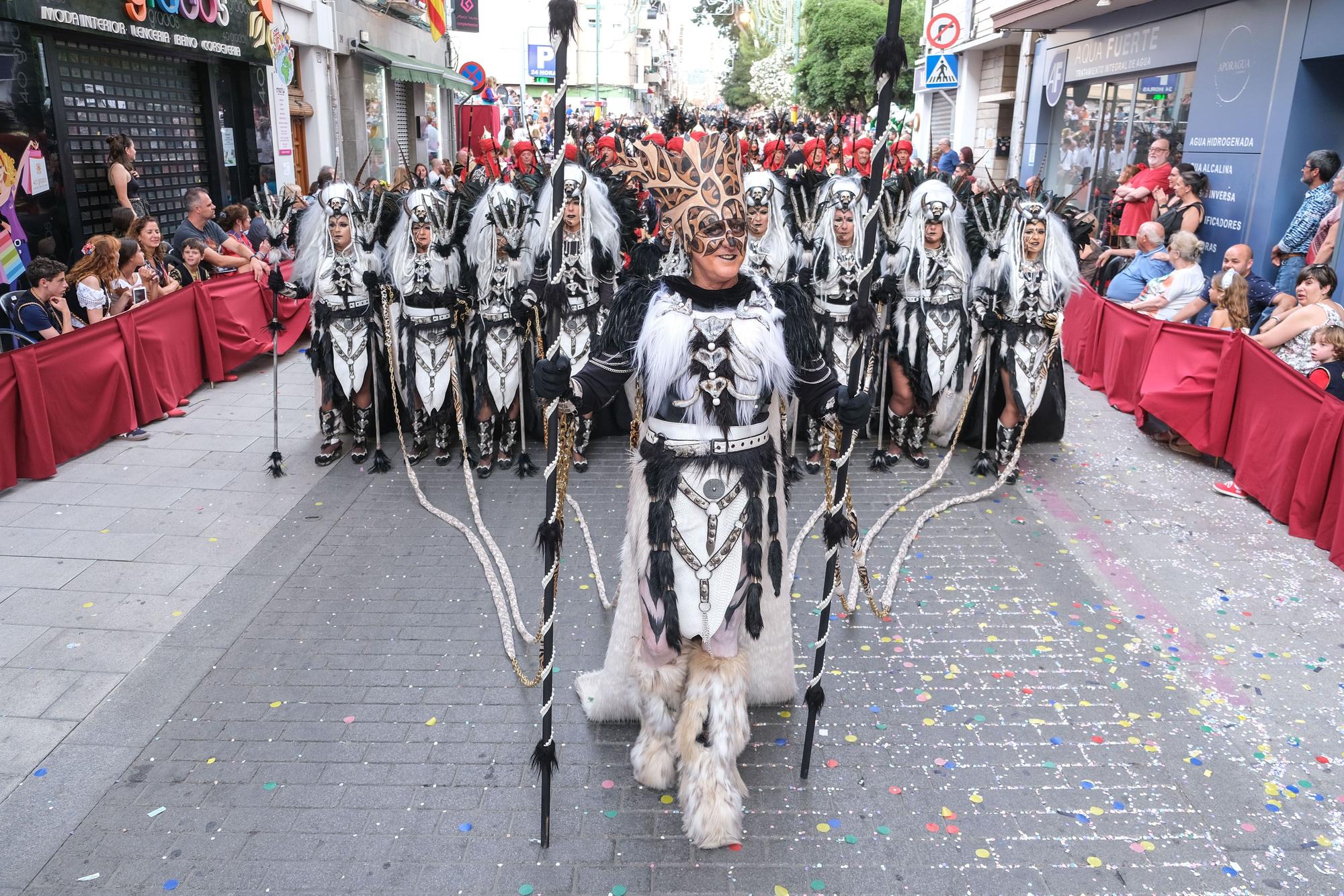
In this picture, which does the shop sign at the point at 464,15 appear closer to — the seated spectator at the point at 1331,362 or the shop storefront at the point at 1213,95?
the shop storefront at the point at 1213,95

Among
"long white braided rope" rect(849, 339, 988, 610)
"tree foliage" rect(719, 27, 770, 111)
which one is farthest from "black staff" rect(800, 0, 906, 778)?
"tree foliage" rect(719, 27, 770, 111)

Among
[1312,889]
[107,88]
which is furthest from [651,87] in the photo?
[1312,889]

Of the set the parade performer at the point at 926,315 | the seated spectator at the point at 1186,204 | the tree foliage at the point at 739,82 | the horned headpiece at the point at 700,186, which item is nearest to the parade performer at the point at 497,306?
the parade performer at the point at 926,315

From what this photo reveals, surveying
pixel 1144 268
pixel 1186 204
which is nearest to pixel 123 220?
pixel 1144 268

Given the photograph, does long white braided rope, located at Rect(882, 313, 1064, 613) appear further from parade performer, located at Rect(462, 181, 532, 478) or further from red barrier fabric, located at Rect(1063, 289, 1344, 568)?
parade performer, located at Rect(462, 181, 532, 478)

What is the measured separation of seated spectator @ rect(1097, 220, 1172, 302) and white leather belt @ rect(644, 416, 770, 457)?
7312 millimetres

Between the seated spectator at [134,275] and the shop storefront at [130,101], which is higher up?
the shop storefront at [130,101]

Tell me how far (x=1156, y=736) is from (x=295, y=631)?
13.7 ft

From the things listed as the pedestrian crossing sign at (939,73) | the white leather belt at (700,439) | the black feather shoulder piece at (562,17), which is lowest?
the white leather belt at (700,439)

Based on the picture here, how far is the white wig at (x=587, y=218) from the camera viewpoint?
6793 millimetres

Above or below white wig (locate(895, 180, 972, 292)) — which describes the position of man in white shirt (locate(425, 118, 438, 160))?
above

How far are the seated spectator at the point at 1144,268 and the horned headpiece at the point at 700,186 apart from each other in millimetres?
7268

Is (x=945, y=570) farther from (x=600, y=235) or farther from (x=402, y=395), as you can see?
(x=402, y=395)

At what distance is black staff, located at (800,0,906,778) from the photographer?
3.32 meters
